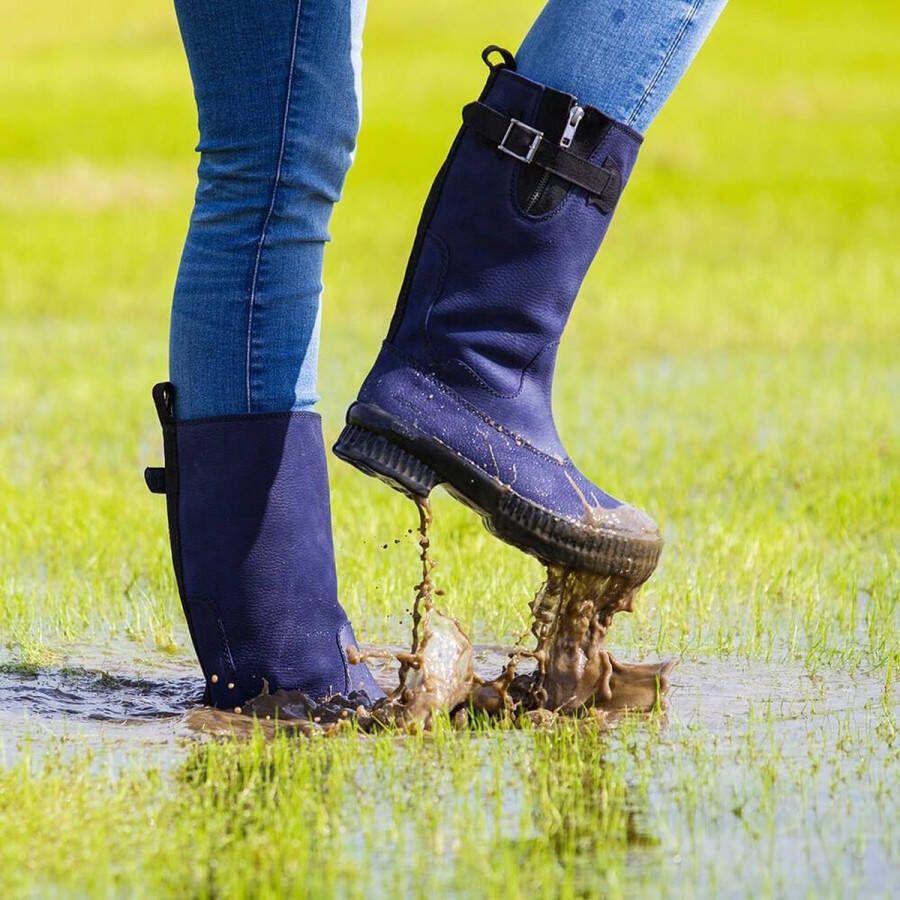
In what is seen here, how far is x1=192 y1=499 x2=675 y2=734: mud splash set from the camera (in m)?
3.74

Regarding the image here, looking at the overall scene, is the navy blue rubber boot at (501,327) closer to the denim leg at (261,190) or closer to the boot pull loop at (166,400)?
the denim leg at (261,190)

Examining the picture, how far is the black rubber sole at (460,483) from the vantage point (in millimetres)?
3553

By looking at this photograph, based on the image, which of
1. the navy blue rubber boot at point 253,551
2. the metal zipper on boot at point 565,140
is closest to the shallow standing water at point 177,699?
the navy blue rubber boot at point 253,551

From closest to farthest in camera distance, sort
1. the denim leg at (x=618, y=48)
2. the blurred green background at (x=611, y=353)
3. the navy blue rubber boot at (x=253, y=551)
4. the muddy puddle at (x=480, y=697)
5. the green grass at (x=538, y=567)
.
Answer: the green grass at (x=538, y=567), the denim leg at (x=618, y=48), the muddy puddle at (x=480, y=697), the navy blue rubber boot at (x=253, y=551), the blurred green background at (x=611, y=353)

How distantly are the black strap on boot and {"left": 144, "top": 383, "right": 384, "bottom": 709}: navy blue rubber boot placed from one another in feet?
2.34

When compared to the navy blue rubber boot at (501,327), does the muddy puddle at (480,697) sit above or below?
below

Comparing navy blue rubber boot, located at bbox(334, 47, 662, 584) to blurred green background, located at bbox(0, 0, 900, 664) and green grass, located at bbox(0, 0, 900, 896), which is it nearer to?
green grass, located at bbox(0, 0, 900, 896)

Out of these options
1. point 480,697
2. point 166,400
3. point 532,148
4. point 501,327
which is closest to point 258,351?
point 166,400

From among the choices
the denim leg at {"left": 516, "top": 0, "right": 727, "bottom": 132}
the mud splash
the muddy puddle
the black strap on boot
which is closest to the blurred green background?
the muddy puddle

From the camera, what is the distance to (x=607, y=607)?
152 inches

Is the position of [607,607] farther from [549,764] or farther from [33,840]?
[33,840]

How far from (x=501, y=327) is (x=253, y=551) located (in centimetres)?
70

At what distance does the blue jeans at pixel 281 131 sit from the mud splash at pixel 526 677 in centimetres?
50

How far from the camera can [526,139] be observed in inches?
140
